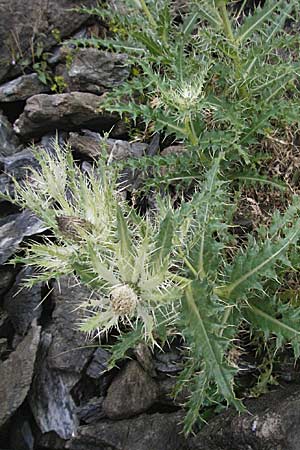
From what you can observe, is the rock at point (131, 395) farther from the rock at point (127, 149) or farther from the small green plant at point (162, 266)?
the rock at point (127, 149)

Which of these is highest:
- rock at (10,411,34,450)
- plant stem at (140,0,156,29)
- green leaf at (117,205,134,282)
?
plant stem at (140,0,156,29)

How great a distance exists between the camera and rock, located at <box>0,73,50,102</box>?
439 cm

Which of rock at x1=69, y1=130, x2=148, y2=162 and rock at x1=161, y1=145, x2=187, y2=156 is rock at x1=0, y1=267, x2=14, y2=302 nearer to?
rock at x1=69, y1=130, x2=148, y2=162

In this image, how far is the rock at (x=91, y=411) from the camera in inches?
127

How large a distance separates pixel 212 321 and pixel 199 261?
1.02ft

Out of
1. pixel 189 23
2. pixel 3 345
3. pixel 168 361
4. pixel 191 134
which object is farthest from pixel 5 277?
pixel 189 23

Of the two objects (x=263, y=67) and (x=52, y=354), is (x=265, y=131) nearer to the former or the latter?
(x=263, y=67)

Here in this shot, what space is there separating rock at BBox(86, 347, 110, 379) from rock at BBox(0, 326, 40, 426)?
33 cm

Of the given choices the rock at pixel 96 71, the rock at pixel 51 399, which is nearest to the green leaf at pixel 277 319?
the rock at pixel 51 399

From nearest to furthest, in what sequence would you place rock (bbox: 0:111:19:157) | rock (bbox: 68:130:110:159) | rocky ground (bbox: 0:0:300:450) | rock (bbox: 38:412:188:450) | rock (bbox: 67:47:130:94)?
rocky ground (bbox: 0:0:300:450) < rock (bbox: 38:412:188:450) < rock (bbox: 68:130:110:159) < rock (bbox: 0:111:19:157) < rock (bbox: 67:47:130:94)

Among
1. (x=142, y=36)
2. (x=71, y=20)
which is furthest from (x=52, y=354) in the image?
(x=71, y=20)

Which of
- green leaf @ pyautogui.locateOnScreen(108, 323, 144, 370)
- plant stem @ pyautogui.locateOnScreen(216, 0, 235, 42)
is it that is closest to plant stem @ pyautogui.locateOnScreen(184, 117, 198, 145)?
plant stem @ pyautogui.locateOnScreen(216, 0, 235, 42)

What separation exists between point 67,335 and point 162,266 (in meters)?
1.60

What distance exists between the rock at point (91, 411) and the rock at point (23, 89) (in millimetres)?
2359
